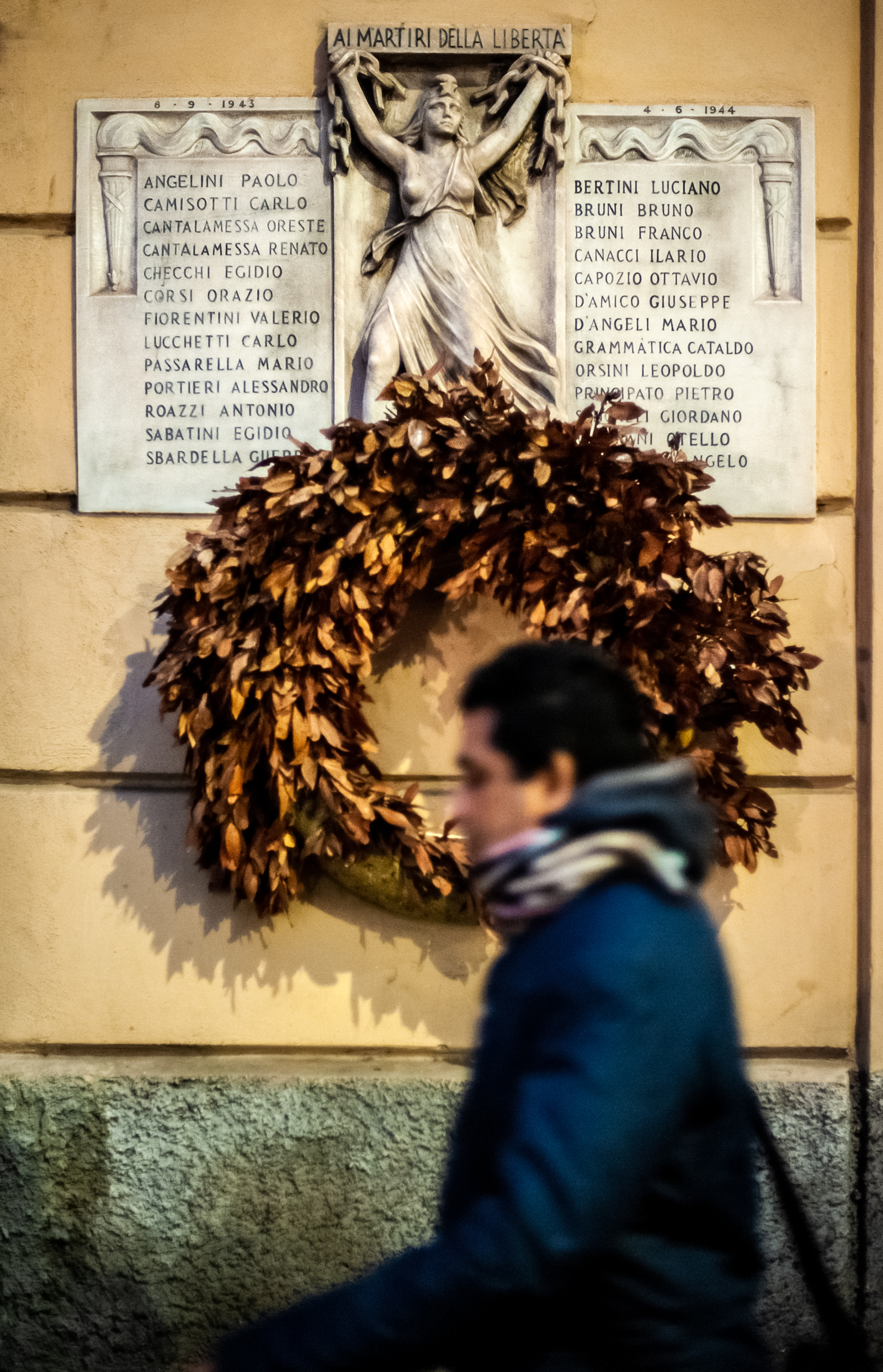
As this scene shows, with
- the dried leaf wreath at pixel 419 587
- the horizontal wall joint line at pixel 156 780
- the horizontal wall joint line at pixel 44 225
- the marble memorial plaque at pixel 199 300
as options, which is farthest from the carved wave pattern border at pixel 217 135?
the horizontal wall joint line at pixel 156 780

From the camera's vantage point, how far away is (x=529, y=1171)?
114 centimetres

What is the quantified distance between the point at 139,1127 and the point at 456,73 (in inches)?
135

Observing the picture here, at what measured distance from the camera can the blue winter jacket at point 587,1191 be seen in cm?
114

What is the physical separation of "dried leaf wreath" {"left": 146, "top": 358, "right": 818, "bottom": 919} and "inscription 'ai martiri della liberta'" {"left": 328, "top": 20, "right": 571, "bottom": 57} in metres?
1.17

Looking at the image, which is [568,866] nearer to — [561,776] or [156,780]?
[561,776]

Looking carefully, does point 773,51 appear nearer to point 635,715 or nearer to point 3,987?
point 635,715

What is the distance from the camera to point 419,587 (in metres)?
3.38

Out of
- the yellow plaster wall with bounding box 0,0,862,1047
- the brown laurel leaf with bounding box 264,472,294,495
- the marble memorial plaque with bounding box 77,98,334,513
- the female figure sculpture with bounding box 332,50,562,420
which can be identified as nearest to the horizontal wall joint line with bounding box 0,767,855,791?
the yellow plaster wall with bounding box 0,0,862,1047

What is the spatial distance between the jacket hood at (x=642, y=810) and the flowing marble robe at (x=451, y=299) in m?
2.48

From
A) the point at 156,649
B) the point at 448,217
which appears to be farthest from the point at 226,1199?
the point at 448,217

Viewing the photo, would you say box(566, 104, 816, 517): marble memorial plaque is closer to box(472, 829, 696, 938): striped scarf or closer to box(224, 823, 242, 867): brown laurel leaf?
box(224, 823, 242, 867): brown laurel leaf

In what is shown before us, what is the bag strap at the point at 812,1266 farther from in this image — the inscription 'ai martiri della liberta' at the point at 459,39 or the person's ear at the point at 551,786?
the inscription 'ai martiri della liberta' at the point at 459,39

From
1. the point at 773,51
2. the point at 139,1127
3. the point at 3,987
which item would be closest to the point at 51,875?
the point at 3,987

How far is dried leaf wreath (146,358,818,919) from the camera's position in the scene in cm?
318
